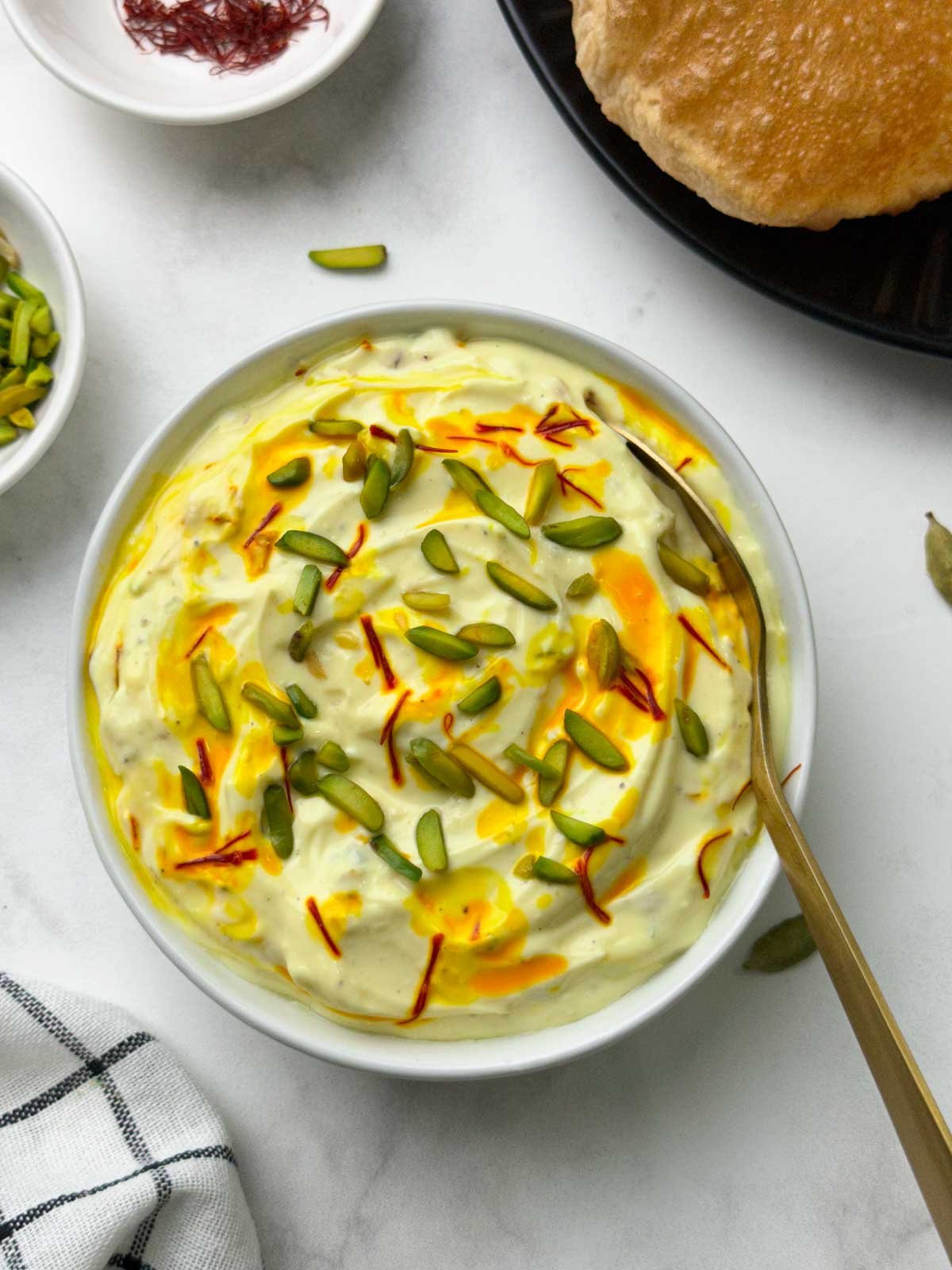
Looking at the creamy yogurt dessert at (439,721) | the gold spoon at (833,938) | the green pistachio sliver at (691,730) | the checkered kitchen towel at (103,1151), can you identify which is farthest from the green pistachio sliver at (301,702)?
A: the checkered kitchen towel at (103,1151)

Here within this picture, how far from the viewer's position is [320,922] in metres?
1.90

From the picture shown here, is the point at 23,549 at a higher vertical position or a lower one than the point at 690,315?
lower

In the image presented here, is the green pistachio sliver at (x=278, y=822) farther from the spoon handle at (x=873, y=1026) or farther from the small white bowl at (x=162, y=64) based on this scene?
the small white bowl at (x=162, y=64)

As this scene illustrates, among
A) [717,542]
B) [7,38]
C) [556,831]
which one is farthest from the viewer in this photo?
[7,38]

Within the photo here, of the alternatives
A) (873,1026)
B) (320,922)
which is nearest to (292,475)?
(320,922)

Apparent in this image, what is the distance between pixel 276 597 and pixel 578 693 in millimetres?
493

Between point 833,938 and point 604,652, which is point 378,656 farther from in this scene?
point 833,938

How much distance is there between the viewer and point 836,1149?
2352 mm

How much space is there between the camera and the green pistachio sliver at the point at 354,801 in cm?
191

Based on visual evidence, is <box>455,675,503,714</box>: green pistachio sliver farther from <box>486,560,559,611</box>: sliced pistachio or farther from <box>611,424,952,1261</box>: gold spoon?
<box>611,424,952,1261</box>: gold spoon

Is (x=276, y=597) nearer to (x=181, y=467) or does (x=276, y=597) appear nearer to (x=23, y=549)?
(x=181, y=467)

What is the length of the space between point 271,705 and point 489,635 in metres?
0.35

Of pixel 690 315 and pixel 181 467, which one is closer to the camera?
pixel 181 467

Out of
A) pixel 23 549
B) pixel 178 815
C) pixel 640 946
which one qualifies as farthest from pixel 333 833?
pixel 23 549
